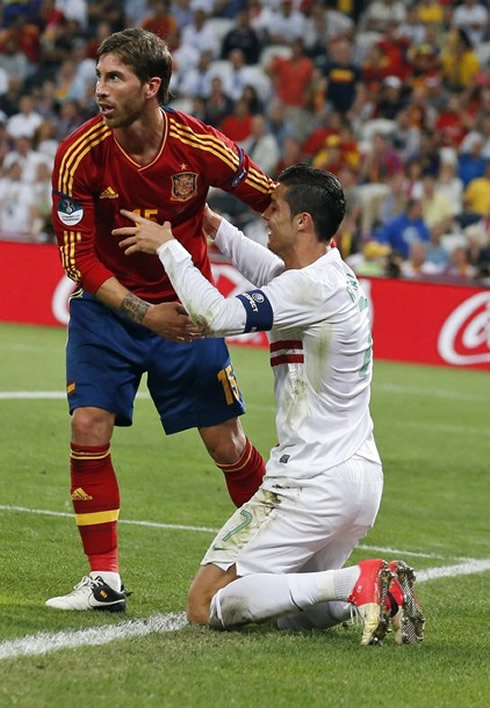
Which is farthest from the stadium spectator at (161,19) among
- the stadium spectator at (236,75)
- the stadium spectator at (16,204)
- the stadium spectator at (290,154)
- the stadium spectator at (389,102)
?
the stadium spectator at (16,204)

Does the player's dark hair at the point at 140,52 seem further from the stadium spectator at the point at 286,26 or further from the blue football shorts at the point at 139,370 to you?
the stadium spectator at the point at 286,26

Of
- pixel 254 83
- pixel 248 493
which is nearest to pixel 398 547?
pixel 248 493

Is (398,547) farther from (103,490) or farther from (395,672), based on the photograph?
(395,672)

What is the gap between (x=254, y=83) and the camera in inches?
935

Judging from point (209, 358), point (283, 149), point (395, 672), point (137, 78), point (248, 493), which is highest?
point (283, 149)

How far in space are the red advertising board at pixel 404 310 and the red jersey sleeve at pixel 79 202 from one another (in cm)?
1154

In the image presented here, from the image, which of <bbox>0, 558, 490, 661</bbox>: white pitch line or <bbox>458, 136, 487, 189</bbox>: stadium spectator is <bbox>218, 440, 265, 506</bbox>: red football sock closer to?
<bbox>0, 558, 490, 661</bbox>: white pitch line

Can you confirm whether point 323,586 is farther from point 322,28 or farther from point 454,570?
point 322,28

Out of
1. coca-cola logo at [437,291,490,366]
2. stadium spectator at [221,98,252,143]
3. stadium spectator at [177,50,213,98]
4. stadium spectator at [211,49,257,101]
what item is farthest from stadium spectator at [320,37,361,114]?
coca-cola logo at [437,291,490,366]

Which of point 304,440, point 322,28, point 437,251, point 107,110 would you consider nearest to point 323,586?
point 304,440

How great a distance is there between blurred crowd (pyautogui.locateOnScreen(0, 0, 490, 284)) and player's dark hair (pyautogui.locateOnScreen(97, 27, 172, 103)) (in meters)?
12.9

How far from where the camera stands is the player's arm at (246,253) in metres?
6.03

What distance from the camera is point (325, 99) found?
2347 centimetres

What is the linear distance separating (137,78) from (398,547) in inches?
121
